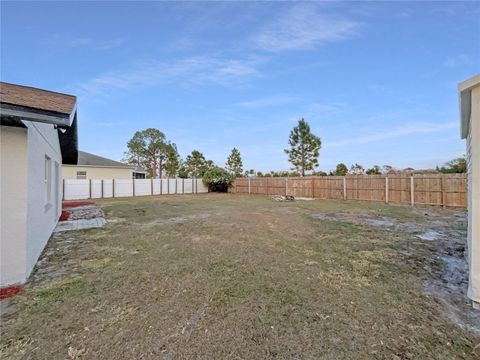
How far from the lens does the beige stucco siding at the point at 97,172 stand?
19.5m

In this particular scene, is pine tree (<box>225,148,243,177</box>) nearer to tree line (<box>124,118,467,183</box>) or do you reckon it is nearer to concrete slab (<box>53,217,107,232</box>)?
tree line (<box>124,118,467,183</box>)

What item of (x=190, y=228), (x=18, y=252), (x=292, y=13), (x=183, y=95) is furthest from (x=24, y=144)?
(x=183, y=95)

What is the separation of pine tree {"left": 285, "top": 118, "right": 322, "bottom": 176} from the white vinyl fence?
11.4 meters

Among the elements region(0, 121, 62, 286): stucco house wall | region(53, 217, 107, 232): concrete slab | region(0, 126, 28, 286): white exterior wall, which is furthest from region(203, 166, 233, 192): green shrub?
region(0, 126, 28, 286): white exterior wall

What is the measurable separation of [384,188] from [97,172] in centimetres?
2359

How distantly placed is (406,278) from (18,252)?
573cm

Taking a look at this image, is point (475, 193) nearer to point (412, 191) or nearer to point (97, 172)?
point (412, 191)

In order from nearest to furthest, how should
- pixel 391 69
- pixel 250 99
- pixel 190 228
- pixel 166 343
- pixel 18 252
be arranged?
pixel 166 343 < pixel 18 252 < pixel 190 228 < pixel 391 69 < pixel 250 99

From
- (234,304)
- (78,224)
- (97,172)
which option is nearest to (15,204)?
(234,304)

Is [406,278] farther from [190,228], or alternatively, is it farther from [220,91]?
[220,91]

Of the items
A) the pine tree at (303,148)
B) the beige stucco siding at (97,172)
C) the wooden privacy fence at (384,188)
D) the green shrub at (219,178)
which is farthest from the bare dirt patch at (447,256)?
the beige stucco siding at (97,172)

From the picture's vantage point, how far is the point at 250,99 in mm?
15531

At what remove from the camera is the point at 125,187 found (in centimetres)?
2006

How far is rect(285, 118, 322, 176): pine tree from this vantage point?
85.1 ft
